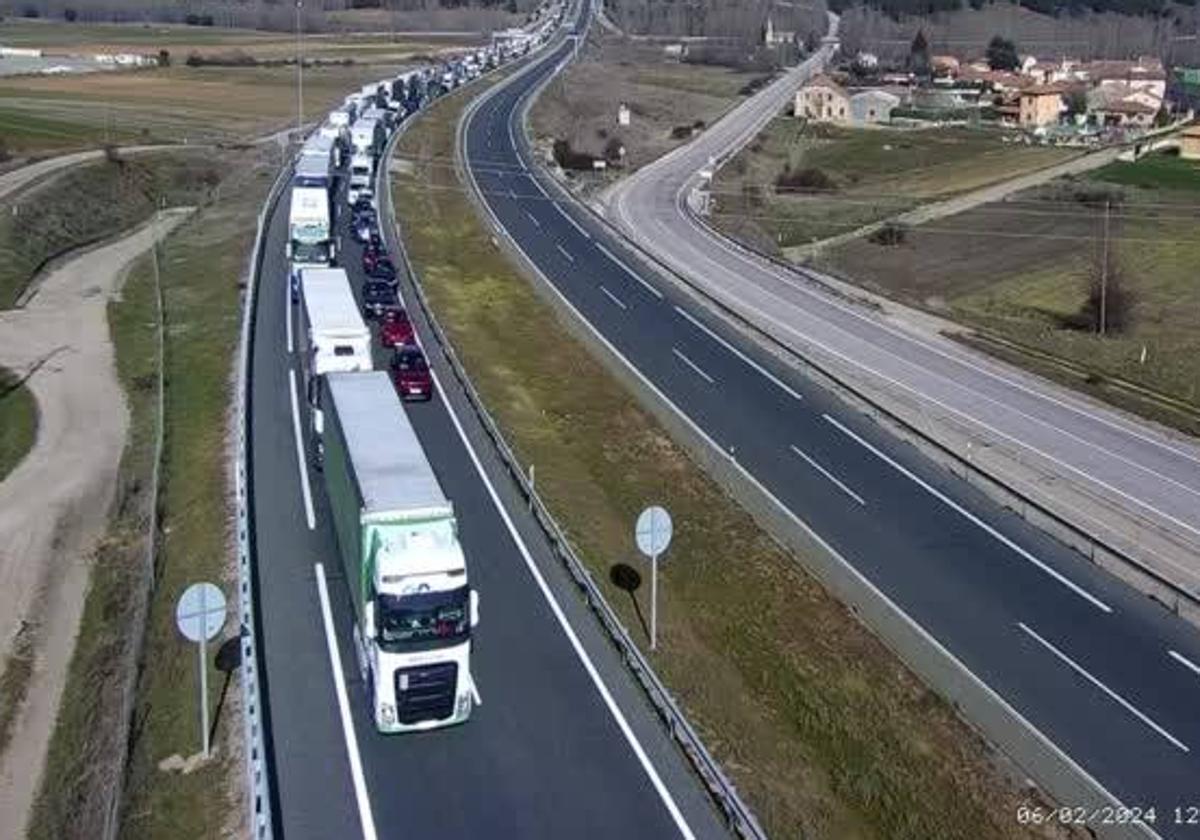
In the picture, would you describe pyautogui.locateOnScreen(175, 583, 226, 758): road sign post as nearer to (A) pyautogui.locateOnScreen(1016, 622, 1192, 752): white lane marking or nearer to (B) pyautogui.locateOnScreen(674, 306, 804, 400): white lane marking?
(A) pyautogui.locateOnScreen(1016, 622, 1192, 752): white lane marking

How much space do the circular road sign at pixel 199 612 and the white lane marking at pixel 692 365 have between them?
26843 millimetres

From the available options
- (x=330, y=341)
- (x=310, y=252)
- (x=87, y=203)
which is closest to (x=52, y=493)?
(x=330, y=341)

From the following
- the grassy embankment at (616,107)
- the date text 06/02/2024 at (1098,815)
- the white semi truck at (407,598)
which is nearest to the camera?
the date text 06/02/2024 at (1098,815)

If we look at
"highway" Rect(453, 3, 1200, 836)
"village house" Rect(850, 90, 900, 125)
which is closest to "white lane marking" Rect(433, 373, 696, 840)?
"highway" Rect(453, 3, 1200, 836)

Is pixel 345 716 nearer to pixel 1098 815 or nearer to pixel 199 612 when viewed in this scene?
pixel 199 612

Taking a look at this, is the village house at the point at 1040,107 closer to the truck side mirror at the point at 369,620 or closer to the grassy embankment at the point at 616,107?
the grassy embankment at the point at 616,107

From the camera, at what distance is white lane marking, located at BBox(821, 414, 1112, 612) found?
94.8 ft

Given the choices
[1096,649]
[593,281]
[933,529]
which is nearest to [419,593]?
[1096,649]

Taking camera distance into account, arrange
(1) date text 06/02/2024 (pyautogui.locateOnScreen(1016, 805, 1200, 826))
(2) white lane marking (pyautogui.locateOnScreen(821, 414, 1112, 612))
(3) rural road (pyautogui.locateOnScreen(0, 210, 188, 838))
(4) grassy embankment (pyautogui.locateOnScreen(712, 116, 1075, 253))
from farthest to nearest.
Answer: (4) grassy embankment (pyautogui.locateOnScreen(712, 116, 1075, 253)), (2) white lane marking (pyautogui.locateOnScreen(821, 414, 1112, 612)), (3) rural road (pyautogui.locateOnScreen(0, 210, 188, 838)), (1) date text 06/02/2024 (pyautogui.locateOnScreen(1016, 805, 1200, 826))

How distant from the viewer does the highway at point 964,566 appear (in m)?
23.6

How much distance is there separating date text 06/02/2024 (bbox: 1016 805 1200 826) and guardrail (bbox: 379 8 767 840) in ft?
16.1

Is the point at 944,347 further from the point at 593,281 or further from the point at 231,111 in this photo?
the point at 231,111

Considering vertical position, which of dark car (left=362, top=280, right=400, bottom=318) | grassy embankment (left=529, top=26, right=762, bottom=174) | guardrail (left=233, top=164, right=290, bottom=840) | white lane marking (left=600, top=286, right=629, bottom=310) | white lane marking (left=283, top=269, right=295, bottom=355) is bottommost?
guardrail (left=233, top=164, right=290, bottom=840)

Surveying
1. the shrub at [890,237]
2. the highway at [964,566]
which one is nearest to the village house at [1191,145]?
the shrub at [890,237]
